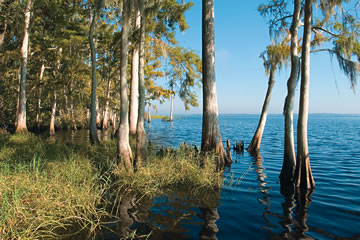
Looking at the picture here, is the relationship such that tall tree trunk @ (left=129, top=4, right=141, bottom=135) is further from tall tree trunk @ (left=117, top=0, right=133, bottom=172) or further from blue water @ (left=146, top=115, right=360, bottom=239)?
blue water @ (left=146, top=115, right=360, bottom=239)

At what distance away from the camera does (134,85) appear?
13.4 meters

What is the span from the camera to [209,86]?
9953 millimetres

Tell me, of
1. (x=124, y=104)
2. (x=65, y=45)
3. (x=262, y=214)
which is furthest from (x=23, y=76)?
(x=262, y=214)

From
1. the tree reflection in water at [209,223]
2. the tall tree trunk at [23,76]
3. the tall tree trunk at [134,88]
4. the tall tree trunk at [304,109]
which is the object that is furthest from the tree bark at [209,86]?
the tall tree trunk at [23,76]

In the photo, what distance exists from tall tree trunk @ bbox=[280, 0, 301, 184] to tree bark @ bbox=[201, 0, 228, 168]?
8.95ft

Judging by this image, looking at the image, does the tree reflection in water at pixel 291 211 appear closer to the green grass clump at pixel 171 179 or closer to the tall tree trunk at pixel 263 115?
the green grass clump at pixel 171 179

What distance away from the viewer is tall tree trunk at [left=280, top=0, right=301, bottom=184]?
7.79 metres

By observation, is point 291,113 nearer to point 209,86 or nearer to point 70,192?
point 209,86

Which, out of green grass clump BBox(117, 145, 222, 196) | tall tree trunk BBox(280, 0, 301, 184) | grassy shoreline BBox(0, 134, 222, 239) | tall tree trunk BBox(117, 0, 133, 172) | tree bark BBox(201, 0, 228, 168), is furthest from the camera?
tree bark BBox(201, 0, 228, 168)

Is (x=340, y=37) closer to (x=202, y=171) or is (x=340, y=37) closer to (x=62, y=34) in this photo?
(x=202, y=171)

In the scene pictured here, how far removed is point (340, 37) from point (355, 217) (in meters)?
6.39

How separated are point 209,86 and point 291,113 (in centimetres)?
341

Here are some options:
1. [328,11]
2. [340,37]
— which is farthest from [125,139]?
[340,37]

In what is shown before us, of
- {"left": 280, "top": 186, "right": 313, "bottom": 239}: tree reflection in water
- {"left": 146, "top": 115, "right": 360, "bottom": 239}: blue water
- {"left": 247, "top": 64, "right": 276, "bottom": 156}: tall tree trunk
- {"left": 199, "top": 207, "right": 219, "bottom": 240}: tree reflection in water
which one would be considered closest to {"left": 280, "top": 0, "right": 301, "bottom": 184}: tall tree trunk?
{"left": 146, "top": 115, "right": 360, "bottom": 239}: blue water
